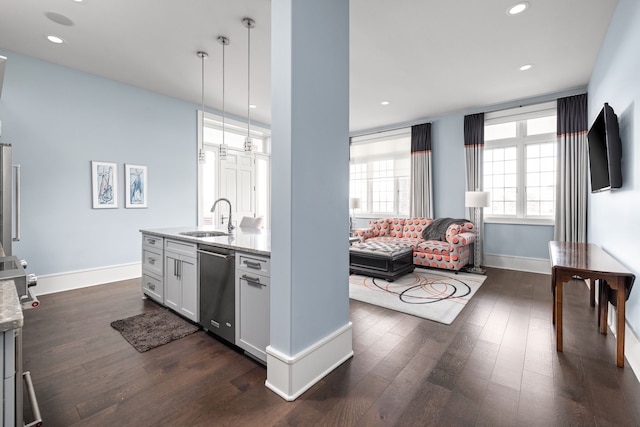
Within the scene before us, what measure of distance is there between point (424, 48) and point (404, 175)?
11.1 ft

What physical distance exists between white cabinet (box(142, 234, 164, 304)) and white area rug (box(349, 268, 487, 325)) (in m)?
2.13

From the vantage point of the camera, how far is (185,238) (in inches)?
107

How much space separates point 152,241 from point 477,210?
504cm

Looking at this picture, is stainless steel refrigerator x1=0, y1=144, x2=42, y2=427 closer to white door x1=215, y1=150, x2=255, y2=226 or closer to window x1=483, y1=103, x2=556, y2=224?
white door x1=215, y1=150, x2=255, y2=226

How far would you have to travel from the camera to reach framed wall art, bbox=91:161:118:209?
4.03 meters

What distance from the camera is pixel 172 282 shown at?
9.66 ft

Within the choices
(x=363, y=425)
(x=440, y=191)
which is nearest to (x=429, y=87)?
(x=440, y=191)

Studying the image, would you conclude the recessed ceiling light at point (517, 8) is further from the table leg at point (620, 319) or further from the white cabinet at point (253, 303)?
the white cabinet at point (253, 303)

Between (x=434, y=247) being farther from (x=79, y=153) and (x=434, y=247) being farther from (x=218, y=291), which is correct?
(x=79, y=153)

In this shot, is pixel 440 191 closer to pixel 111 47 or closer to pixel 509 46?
pixel 509 46

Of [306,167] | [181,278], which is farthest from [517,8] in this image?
[181,278]

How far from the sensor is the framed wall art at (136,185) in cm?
434

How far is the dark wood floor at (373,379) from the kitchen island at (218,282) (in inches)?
8.0


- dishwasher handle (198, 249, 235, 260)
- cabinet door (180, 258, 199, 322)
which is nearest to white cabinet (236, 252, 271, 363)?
dishwasher handle (198, 249, 235, 260)
